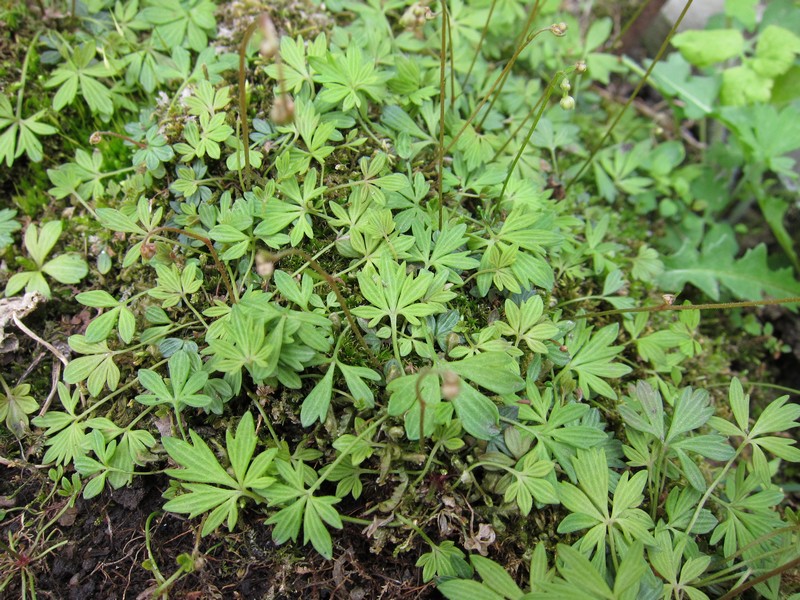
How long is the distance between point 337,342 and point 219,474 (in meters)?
0.55

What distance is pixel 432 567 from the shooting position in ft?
5.56

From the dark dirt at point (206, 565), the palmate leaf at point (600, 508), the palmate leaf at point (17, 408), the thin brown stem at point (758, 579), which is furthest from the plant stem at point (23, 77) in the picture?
the thin brown stem at point (758, 579)

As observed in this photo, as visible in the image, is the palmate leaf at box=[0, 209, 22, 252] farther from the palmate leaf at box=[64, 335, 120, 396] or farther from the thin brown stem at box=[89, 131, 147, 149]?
the palmate leaf at box=[64, 335, 120, 396]

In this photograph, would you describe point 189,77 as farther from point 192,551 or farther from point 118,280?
point 192,551

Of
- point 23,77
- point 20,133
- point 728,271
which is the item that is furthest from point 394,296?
point 728,271

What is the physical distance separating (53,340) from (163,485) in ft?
2.59

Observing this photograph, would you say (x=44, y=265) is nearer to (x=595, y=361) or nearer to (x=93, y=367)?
(x=93, y=367)

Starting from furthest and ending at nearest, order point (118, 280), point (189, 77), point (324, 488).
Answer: point (189, 77), point (118, 280), point (324, 488)

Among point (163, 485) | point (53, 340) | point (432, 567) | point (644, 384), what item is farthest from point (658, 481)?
point (53, 340)

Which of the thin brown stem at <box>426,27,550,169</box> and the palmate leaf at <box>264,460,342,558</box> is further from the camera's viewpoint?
the thin brown stem at <box>426,27,550,169</box>

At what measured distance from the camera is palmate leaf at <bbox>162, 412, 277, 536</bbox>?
63.9 inches

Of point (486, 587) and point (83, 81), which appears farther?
point (83, 81)

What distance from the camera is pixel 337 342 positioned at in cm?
184

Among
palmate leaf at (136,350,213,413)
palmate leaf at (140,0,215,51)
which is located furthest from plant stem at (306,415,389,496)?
palmate leaf at (140,0,215,51)
